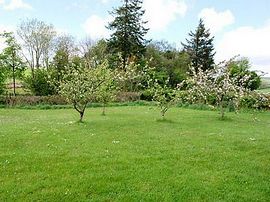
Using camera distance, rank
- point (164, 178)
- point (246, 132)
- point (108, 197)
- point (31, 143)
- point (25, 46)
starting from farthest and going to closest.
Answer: point (25, 46)
point (246, 132)
point (31, 143)
point (164, 178)
point (108, 197)

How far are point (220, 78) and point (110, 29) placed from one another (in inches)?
1074

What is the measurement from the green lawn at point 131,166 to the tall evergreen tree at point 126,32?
1267 inches

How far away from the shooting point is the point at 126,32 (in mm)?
44062

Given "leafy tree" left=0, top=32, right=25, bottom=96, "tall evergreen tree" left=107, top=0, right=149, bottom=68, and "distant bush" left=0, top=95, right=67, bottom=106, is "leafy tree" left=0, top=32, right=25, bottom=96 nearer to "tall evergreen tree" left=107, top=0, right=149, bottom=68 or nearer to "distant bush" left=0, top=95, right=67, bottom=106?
"distant bush" left=0, top=95, right=67, bottom=106

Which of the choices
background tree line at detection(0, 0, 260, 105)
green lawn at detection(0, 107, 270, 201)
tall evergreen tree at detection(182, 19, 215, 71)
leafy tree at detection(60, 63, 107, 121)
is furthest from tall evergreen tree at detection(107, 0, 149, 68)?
green lawn at detection(0, 107, 270, 201)

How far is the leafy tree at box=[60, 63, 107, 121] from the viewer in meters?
15.9

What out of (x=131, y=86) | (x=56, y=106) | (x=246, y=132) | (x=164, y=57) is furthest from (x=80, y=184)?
(x=164, y=57)

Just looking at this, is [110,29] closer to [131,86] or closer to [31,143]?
[131,86]

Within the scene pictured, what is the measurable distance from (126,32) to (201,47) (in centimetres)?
1307

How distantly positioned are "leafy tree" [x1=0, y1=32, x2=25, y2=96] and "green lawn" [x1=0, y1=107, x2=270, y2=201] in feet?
83.4

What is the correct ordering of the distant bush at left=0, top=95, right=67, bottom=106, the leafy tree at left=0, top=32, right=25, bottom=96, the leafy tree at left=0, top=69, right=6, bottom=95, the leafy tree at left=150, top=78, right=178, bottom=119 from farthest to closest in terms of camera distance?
1. the leafy tree at left=0, top=32, right=25, bottom=96
2. the leafy tree at left=0, top=69, right=6, bottom=95
3. the distant bush at left=0, top=95, right=67, bottom=106
4. the leafy tree at left=150, top=78, right=178, bottom=119

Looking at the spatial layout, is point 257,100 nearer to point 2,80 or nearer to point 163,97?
point 163,97

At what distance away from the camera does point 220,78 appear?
20844mm

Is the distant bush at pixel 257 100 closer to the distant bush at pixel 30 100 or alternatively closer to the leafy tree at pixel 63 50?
the distant bush at pixel 30 100
